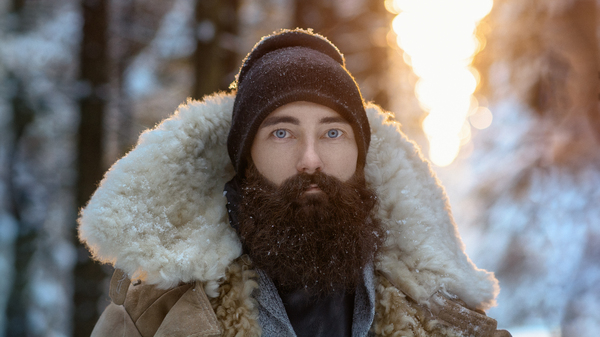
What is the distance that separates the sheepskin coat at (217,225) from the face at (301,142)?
0.32 meters

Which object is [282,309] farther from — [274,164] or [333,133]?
[333,133]

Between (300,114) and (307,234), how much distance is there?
608 mm

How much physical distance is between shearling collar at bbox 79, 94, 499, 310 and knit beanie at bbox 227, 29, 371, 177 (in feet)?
0.50

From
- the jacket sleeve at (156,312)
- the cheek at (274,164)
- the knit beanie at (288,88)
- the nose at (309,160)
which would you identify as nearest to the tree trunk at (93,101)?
the jacket sleeve at (156,312)

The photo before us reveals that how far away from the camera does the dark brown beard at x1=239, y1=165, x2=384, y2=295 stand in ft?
6.23

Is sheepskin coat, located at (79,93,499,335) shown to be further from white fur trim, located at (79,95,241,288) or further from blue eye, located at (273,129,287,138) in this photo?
blue eye, located at (273,129,287,138)

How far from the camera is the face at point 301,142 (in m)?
1.96

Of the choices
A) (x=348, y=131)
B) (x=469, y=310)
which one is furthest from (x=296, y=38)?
(x=469, y=310)

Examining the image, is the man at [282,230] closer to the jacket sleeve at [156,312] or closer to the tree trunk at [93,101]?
the jacket sleeve at [156,312]

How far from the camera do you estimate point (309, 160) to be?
1.91m

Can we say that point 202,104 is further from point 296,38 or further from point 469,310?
point 469,310

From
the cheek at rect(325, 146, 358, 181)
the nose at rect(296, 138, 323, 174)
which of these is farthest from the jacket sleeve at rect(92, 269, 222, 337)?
the cheek at rect(325, 146, 358, 181)

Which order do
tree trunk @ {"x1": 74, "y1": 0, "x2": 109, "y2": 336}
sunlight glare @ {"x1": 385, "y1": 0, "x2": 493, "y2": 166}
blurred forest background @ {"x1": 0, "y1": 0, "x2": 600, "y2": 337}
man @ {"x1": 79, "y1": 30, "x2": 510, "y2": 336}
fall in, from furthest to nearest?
sunlight glare @ {"x1": 385, "y1": 0, "x2": 493, "y2": 166} → tree trunk @ {"x1": 74, "y1": 0, "x2": 109, "y2": 336} → blurred forest background @ {"x1": 0, "y1": 0, "x2": 600, "y2": 337} → man @ {"x1": 79, "y1": 30, "x2": 510, "y2": 336}

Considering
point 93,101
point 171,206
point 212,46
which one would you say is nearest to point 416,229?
point 171,206
